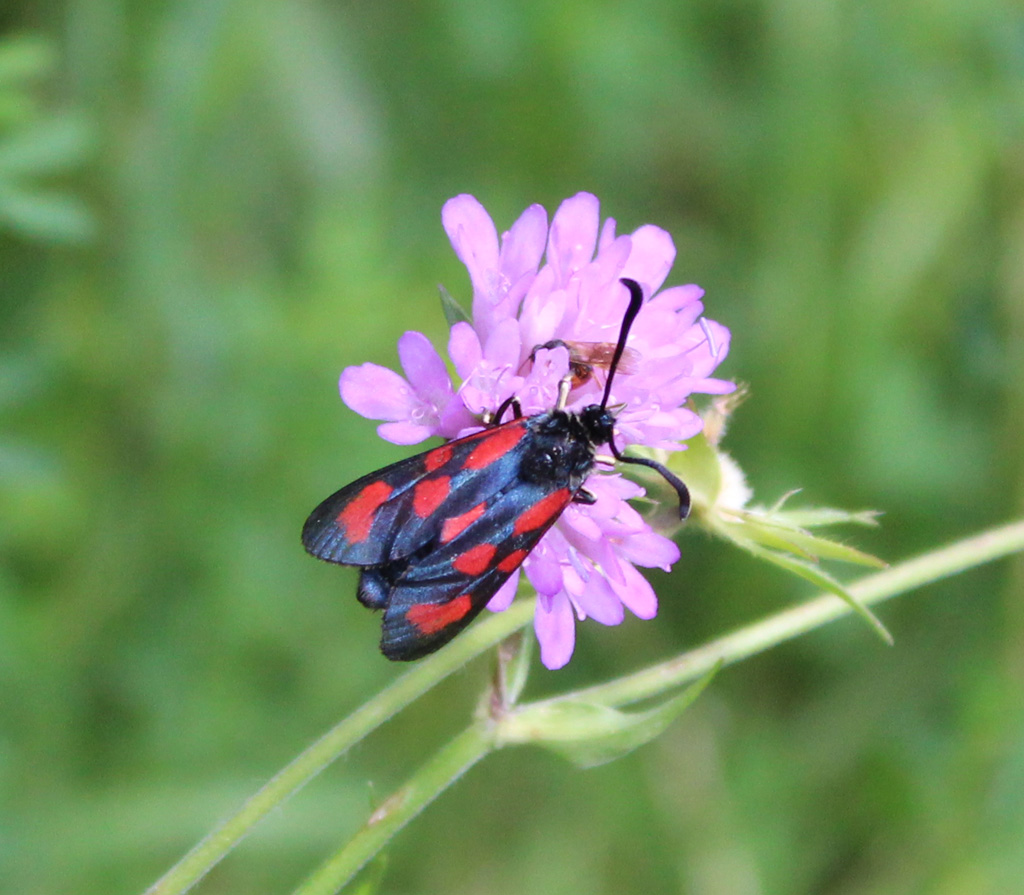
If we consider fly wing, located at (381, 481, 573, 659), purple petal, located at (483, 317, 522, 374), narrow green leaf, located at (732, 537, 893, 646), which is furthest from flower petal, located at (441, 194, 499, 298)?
narrow green leaf, located at (732, 537, 893, 646)

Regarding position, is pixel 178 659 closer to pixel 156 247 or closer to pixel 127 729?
pixel 127 729

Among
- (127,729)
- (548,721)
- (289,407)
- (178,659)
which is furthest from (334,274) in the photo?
(548,721)

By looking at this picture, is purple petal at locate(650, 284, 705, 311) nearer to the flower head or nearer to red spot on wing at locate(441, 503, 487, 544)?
the flower head

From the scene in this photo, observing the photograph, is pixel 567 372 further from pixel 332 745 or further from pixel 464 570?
pixel 332 745

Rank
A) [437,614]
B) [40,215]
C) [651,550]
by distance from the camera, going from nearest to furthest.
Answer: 1. [437,614]
2. [651,550]
3. [40,215]

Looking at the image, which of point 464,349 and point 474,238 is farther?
point 474,238

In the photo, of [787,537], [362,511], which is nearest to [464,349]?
[362,511]
